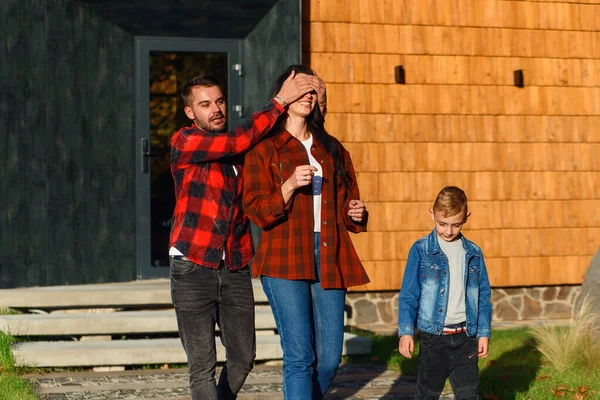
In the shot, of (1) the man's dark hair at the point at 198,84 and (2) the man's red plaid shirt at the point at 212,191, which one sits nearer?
(2) the man's red plaid shirt at the point at 212,191

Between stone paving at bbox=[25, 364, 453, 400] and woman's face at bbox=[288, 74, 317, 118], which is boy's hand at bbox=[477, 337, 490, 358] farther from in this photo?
stone paving at bbox=[25, 364, 453, 400]

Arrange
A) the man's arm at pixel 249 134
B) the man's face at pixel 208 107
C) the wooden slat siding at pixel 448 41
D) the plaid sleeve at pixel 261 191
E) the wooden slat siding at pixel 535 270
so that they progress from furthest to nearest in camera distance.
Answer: the wooden slat siding at pixel 535 270, the wooden slat siding at pixel 448 41, the man's face at pixel 208 107, the man's arm at pixel 249 134, the plaid sleeve at pixel 261 191

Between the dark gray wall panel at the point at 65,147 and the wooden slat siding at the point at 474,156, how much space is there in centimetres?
252

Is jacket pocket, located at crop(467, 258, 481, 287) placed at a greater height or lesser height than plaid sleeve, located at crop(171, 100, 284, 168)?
lesser

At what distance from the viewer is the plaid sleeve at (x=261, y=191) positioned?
16.1ft

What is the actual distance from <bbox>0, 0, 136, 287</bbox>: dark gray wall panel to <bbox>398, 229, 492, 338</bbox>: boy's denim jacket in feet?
18.2

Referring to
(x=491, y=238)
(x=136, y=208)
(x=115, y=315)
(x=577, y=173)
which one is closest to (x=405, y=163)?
(x=491, y=238)

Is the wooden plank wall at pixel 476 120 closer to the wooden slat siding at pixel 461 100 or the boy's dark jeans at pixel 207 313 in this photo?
the wooden slat siding at pixel 461 100

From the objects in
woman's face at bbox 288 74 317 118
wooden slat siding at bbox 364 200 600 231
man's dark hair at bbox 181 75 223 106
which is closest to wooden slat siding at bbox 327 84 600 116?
wooden slat siding at bbox 364 200 600 231

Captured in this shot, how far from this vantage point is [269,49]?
1071 centimetres

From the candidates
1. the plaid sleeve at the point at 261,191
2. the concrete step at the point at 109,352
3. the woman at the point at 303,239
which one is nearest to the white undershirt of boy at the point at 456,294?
the woman at the point at 303,239

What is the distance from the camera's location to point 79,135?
10.2 m

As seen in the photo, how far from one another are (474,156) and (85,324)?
507 centimetres

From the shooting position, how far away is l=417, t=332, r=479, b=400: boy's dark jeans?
212 inches
